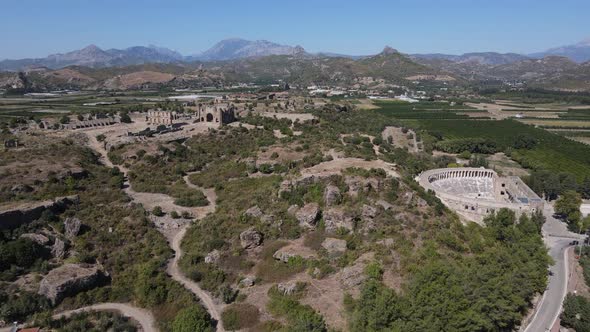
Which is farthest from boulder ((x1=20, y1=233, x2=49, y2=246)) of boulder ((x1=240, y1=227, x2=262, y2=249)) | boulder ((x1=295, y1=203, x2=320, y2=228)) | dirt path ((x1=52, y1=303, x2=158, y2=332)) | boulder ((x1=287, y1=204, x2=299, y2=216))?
boulder ((x1=295, y1=203, x2=320, y2=228))

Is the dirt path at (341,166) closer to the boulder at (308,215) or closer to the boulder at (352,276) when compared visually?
the boulder at (308,215)

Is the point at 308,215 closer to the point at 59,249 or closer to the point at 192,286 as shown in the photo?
the point at 192,286

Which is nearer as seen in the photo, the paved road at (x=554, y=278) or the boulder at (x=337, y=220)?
the paved road at (x=554, y=278)

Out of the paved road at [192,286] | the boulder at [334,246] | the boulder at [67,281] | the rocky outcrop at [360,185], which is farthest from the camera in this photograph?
the rocky outcrop at [360,185]

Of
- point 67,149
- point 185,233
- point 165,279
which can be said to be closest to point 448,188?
point 185,233

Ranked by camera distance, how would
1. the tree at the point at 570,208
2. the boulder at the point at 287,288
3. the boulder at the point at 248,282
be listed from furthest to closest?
the tree at the point at 570,208
the boulder at the point at 248,282
the boulder at the point at 287,288

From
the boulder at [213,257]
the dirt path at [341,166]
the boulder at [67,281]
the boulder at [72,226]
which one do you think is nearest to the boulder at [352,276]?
the boulder at [213,257]

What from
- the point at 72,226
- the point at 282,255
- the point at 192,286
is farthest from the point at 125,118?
the point at 282,255
